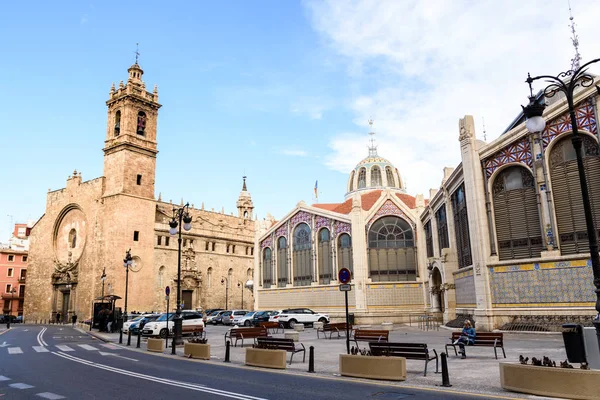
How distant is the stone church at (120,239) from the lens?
54562 millimetres

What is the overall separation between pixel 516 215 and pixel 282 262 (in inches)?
1051

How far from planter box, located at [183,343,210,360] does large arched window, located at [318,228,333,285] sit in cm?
2436

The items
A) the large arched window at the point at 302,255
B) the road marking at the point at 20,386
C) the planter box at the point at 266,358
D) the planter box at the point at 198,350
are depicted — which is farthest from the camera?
the large arched window at the point at 302,255

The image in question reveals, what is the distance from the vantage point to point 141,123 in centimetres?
6031

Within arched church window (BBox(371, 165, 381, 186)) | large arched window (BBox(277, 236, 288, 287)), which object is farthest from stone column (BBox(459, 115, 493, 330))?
arched church window (BBox(371, 165, 381, 186))

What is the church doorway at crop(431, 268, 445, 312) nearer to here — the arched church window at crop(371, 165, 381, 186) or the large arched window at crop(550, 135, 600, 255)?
the large arched window at crop(550, 135, 600, 255)

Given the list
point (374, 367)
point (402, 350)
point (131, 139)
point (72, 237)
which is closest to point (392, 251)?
point (402, 350)

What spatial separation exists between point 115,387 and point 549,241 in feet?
61.1

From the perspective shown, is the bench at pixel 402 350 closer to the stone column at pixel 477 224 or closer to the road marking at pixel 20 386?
the road marking at pixel 20 386

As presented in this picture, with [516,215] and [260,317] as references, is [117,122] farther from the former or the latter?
[516,215]

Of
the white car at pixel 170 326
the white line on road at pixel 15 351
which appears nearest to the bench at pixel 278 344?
the white car at pixel 170 326

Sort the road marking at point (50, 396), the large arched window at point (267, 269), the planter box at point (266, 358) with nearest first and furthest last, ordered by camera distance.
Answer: the road marking at point (50, 396) → the planter box at point (266, 358) → the large arched window at point (267, 269)

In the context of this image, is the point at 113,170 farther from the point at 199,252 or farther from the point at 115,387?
the point at 115,387

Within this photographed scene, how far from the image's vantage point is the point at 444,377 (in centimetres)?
1027
